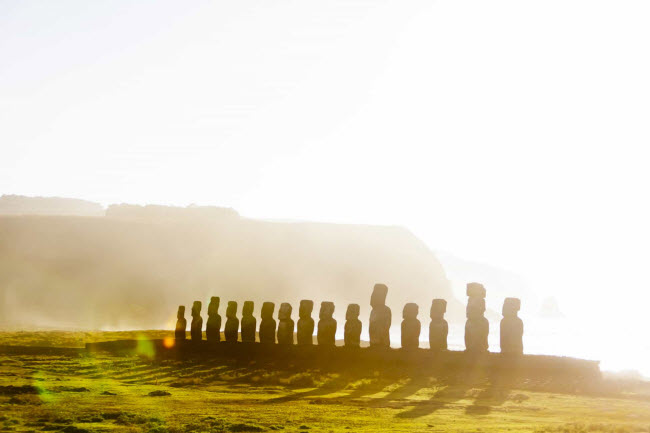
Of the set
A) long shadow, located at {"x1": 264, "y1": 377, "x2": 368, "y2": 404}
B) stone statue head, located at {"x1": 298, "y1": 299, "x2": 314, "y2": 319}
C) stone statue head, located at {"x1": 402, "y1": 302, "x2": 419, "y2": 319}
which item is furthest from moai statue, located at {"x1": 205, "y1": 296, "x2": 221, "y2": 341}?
long shadow, located at {"x1": 264, "y1": 377, "x2": 368, "y2": 404}

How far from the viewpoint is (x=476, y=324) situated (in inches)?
→ 1083

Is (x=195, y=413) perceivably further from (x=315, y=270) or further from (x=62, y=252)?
(x=315, y=270)

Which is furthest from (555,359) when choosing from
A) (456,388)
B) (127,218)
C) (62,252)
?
(127,218)

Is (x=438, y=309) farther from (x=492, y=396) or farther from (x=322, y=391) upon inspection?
(x=322, y=391)

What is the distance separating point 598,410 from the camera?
20.7 meters

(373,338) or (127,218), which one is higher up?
(127,218)

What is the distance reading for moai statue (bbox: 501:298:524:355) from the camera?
27.0 m

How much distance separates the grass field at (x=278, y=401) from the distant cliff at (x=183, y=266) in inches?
2821

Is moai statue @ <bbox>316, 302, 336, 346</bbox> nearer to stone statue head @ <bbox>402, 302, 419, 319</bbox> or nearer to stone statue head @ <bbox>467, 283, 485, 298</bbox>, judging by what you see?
stone statue head @ <bbox>402, 302, 419, 319</bbox>

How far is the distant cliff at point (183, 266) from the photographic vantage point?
4370 inches

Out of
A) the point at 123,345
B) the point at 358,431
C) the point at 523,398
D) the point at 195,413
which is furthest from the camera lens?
the point at 123,345

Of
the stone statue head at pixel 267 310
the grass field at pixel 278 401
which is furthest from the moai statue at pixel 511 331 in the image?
the stone statue head at pixel 267 310

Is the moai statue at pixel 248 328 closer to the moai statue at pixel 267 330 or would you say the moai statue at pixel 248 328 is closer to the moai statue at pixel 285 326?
the moai statue at pixel 267 330

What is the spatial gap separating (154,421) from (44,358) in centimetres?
1587
